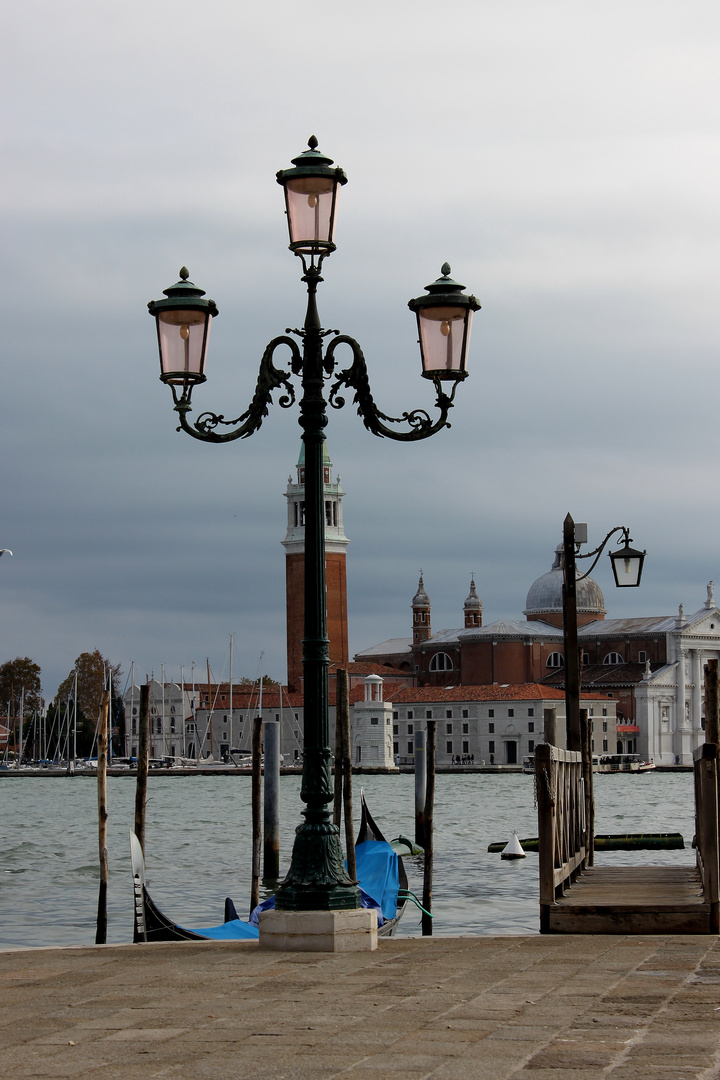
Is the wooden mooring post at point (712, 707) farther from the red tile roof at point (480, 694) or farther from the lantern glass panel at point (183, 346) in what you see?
the red tile roof at point (480, 694)

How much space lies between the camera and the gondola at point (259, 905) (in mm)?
11078

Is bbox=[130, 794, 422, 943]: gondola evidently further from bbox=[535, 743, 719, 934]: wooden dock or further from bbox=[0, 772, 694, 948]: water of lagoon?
bbox=[535, 743, 719, 934]: wooden dock

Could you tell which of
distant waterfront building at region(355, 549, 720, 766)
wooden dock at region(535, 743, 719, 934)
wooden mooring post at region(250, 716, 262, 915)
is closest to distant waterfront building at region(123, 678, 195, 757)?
distant waterfront building at region(355, 549, 720, 766)

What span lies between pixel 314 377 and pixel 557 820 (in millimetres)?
3093

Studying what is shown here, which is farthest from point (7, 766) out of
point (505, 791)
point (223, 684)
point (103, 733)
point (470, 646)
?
point (103, 733)

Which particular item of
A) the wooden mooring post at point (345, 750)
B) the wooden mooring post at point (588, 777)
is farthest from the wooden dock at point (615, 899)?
the wooden mooring post at point (345, 750)

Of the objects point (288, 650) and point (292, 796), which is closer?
point (292, 796)

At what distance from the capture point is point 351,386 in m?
7.73

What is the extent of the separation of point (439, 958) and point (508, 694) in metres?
84.8

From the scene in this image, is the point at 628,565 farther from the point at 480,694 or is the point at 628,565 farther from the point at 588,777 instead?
the point at 480,694

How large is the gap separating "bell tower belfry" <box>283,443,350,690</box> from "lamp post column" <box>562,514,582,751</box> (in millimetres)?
71583

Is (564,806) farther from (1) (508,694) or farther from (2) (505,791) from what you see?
(1) (508,694)

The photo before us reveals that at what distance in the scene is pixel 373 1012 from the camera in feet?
16.5

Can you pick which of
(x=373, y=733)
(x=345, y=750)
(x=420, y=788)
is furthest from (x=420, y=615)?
(x=345, y=750)
